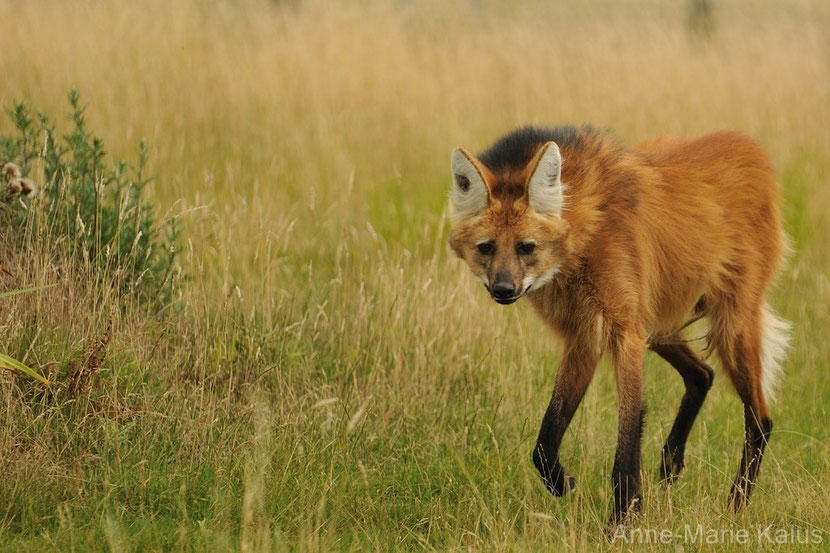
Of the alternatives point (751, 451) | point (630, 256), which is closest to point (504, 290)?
point (630, 256)

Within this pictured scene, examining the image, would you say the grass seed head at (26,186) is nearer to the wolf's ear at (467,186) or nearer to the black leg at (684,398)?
the wolf's ear at (467,186)

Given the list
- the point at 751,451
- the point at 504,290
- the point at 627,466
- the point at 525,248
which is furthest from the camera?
the point at 751,451

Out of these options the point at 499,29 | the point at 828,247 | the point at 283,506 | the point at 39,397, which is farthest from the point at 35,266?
the point at 499,29

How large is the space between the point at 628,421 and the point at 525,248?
78 cm

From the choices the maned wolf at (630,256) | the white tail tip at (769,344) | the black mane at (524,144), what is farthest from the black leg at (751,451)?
the black mane at (524,144)

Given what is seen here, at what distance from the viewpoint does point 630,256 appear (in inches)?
153

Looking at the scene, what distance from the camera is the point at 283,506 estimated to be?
11.5ft

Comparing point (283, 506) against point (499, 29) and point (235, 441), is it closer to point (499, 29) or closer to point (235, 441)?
point (235, 441)

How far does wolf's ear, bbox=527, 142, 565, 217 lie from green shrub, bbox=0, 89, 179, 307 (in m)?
1.61

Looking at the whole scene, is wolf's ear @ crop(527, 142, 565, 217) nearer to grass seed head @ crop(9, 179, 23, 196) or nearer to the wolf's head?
the wolf's head

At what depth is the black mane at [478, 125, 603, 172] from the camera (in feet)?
12.6

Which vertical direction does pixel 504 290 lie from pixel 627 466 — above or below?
above

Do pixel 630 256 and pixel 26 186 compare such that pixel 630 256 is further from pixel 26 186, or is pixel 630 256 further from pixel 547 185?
pixel 26 186

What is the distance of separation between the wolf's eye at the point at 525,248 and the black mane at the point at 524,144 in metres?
0.35
